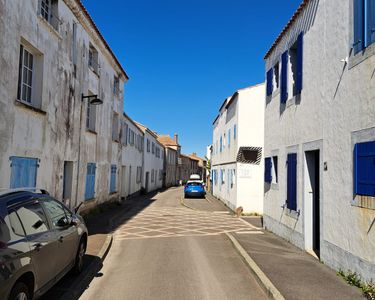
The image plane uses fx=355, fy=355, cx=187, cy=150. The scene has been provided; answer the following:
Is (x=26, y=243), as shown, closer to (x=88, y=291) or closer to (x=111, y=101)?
(x=88, y=291)

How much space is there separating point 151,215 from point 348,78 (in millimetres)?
13106

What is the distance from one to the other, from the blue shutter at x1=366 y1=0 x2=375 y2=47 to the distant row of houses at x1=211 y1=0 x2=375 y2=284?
0.06ft

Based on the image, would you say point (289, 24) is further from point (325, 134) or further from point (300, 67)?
point (325, 134)

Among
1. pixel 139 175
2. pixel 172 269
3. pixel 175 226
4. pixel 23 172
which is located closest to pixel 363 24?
pixel 172 269

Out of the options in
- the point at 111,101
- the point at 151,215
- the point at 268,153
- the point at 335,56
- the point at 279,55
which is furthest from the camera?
the point at 111,101

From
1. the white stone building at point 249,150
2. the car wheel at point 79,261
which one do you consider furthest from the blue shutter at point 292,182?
the white stone building at point 249,150

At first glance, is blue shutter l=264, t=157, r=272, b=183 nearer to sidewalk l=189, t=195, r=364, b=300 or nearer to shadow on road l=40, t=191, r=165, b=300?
sidewalk l=189, t=195, r=364, b=300

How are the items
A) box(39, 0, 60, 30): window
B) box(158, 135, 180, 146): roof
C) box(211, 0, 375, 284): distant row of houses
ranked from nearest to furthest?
box(211, 0, 375, 284): distant row of houses < box(39, 0, 60, 30): window < box(158, 135, 180, 146): roof

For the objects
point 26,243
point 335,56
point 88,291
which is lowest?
point 88,291

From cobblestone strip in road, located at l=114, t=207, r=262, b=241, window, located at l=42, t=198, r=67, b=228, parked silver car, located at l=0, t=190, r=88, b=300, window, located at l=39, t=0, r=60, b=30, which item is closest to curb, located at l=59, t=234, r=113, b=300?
parked silver car, located at l=0, t=190, r=88, b=300

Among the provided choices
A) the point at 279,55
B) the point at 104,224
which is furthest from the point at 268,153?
the point at 104,224

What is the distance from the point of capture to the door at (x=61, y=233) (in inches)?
218

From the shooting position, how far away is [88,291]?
611cm

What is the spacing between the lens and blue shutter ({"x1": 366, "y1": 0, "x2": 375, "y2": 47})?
592 centimetres
